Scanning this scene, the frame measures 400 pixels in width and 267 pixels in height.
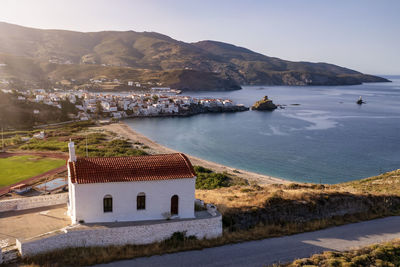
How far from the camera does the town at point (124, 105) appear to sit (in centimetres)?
6594

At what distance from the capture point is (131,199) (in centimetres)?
1238

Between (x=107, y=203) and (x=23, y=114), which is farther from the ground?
(x=23, y=114)

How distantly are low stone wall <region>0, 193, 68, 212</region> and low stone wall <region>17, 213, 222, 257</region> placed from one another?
14.7 ft

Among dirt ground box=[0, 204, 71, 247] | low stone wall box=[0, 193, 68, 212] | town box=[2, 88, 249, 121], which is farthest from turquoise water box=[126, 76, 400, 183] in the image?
dirt ground box=[0, 204, 71, 247]

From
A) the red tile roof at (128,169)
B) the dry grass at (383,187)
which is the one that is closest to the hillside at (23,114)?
the red tile roof at (128,169)

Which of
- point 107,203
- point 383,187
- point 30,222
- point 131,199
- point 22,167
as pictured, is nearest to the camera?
point 107,203

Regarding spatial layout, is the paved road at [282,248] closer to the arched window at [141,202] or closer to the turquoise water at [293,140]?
the arched window at [141,202]

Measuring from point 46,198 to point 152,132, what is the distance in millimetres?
42475

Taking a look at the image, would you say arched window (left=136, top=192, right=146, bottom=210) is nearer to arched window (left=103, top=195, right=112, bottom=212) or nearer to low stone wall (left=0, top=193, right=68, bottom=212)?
arched window (left=103, top=195, right=112, bottom=212)

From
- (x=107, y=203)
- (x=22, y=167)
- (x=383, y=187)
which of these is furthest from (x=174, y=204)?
(x=22, y=167)

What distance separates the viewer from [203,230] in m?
12.6

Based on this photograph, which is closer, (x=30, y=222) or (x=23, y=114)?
(x=30, y=222)

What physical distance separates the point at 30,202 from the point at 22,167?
12.5 m

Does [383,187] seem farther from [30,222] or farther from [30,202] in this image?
[30,202]
